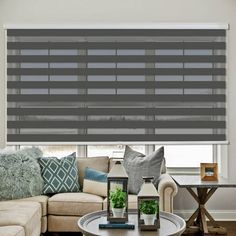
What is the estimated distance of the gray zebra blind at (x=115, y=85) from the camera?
5645mm

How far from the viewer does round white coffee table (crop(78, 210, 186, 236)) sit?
3.26 meters

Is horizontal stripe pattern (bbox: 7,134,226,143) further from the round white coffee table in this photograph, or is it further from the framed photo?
the round white coffee table

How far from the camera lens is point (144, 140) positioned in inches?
223

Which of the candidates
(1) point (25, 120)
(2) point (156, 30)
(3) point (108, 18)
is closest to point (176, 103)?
(2) point (156, 30)

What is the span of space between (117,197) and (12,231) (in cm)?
80

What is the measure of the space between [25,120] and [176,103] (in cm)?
187

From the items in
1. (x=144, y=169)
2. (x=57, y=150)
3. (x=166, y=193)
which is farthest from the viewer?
(x=57, y=150)

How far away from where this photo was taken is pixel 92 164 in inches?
210

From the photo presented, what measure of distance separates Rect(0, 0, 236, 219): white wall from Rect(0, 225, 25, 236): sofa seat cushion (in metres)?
2.31

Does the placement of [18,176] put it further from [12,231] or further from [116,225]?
[116,225]

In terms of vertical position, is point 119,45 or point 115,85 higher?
point 119,45

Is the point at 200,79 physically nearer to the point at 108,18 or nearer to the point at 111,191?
the point at 108,18

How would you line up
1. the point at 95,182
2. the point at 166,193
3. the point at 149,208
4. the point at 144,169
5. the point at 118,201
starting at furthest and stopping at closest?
the point at 95,182
the point at 144,169
the point at 166,193
the point at 118,201
the point at 149,208

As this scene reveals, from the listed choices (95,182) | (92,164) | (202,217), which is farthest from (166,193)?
(92,164)
